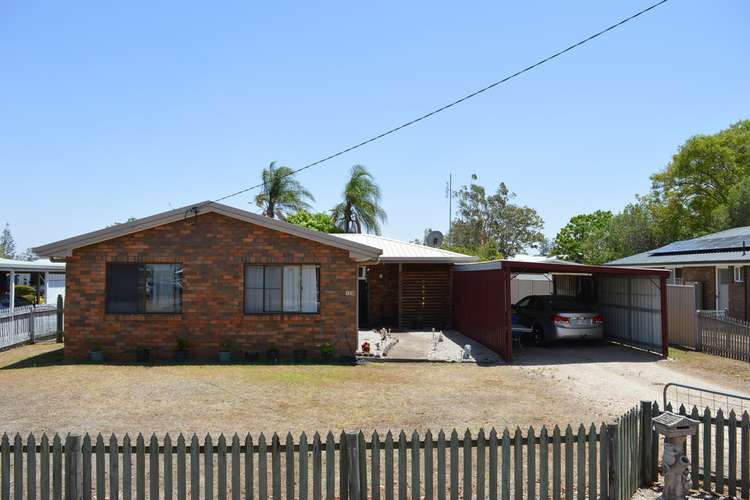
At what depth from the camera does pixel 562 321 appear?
16312 mm

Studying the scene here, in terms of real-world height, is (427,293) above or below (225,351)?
above

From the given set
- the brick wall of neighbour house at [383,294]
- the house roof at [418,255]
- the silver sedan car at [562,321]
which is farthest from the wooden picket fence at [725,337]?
the brick wall of neighbour house at [383,294]

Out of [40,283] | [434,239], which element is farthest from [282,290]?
[40,283]

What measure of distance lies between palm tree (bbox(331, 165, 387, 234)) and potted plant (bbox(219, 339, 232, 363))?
26.8 meters

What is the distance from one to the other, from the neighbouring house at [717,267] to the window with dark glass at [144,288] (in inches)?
642

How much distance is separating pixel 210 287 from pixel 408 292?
9012 mm

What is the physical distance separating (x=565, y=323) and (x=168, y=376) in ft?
34.2

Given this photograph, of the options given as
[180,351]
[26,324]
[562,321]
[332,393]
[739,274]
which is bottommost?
[332,393]

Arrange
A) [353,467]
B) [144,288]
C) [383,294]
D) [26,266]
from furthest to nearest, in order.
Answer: [26,266]
[383,294]
[144,288]
[353,467]

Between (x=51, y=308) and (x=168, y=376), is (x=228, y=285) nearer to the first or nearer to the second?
(x=168, y=376)

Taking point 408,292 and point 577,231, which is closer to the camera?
point 408,292

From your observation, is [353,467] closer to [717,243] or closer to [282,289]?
[282,289]

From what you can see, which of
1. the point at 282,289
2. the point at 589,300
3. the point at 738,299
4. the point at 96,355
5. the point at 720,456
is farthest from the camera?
the point at 589,300

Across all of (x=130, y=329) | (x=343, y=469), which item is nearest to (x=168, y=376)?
(x=130, y=329)
